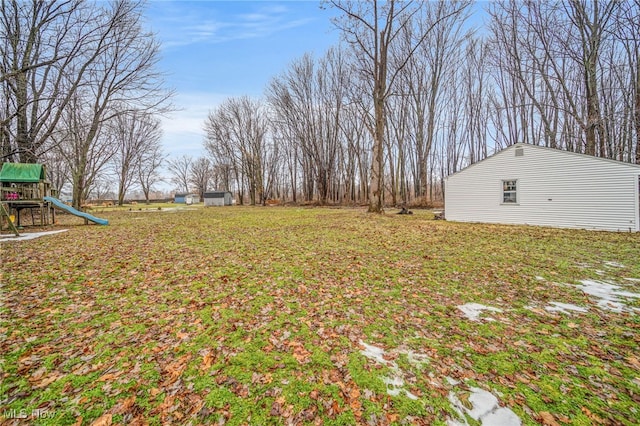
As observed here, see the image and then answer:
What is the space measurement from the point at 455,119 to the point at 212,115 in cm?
3476

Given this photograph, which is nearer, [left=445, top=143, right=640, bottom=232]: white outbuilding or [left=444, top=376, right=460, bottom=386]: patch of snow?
[left=444, top=376, right=460, bottom=386]: patch of snow

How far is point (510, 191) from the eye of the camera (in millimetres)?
13453

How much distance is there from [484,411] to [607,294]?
4172mm

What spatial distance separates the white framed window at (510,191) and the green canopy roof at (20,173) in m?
21.8

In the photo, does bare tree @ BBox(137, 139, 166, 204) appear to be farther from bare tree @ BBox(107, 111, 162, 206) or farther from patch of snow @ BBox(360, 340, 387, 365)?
patch of snow @ BBox(360, 340, 387, 365)

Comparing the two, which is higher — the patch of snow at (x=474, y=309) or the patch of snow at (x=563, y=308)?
the patch of snow at (x=474, y=309)

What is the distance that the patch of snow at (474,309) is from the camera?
364cm

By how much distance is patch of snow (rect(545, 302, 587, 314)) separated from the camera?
3807 mm

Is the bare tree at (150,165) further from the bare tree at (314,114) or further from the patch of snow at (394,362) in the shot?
the patch of snow at (394,362)

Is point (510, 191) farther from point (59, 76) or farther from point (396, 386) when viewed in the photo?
point (59, 76)

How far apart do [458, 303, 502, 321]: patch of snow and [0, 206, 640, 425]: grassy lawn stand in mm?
93

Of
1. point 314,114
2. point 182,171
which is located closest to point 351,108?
point 314,114

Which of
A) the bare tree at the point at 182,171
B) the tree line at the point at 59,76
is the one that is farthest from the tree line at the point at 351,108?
the bare tree at the point at 182,171

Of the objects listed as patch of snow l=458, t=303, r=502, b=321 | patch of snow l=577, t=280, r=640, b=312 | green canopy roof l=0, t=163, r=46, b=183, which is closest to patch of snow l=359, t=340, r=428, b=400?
patch of snow l=458, t=303, r=502, b=321
